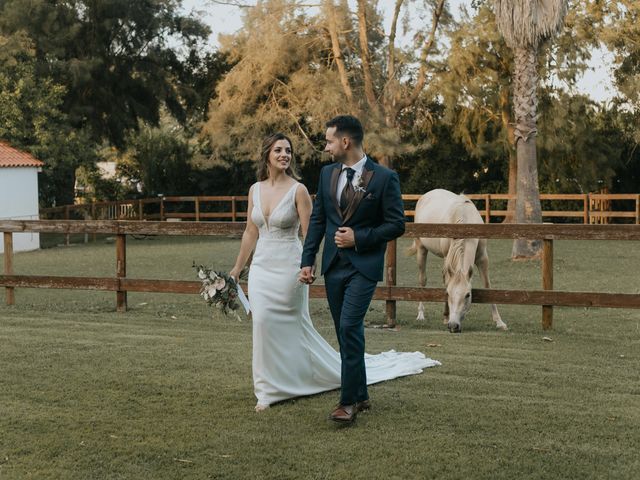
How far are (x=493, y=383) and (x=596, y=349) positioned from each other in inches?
80.6

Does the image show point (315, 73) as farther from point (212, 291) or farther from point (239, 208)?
point (212, 291)

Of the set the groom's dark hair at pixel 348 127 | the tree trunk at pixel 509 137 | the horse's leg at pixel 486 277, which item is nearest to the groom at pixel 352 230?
the groom's dark hair at pixel 348 127

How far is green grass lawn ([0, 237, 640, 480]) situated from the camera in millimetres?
4664

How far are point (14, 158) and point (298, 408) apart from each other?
2271 cm

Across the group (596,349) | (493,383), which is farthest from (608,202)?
(493,383)

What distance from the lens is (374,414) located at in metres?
5.59

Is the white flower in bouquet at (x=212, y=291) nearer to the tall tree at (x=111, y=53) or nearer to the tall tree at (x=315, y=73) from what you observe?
the tall tree at (x=315, y=73)

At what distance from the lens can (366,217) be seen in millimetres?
5375

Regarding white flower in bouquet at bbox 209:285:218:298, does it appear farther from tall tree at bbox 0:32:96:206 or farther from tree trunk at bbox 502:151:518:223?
tall tree at bbox 0:32:96:206

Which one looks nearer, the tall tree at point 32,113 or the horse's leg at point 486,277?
the horse's leg at point 486,277

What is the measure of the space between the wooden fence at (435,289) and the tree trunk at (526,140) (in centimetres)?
1004

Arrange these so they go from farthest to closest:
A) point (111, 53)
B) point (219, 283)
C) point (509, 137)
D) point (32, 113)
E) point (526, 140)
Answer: point (111, 53), point (32, 113), point (509, 137), point (526, 140), point (219, 283)

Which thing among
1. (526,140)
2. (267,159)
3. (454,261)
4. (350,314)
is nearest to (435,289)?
(454,261)

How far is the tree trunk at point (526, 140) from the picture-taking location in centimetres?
1953
